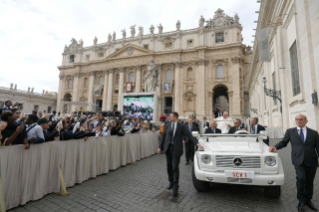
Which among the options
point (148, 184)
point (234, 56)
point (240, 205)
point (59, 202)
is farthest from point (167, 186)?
point (234, 56)

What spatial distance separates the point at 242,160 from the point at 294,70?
308 inches

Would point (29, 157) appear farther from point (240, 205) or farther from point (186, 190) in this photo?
point (240, 205)

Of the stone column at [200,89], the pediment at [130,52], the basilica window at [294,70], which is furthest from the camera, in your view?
the pediment at [130,52]

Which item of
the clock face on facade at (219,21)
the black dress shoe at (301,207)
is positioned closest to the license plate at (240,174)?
the black dress shoe at (301,207)

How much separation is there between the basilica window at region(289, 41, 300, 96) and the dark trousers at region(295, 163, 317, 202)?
668 cm

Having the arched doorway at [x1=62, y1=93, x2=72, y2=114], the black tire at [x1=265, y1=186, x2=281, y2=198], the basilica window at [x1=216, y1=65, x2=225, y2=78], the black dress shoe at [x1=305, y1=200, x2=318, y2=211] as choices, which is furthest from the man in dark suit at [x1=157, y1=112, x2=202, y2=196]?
the arched doorway at [x1=62, y1=93, x2=72, y2=114]

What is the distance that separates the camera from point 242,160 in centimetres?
361

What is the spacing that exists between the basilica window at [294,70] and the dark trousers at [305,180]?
668 cm

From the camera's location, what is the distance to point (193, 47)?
35219mm

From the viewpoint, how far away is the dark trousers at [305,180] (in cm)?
326

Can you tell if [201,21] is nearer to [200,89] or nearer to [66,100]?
[200,89]

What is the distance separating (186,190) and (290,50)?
9.40m

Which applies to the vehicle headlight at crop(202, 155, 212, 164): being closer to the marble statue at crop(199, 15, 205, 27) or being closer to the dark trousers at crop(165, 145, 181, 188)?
the dark trousers at crop(165, 145, 181, 188)

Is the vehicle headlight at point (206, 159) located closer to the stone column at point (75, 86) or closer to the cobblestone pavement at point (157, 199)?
the cobblestone pavement at point (157, 199)
